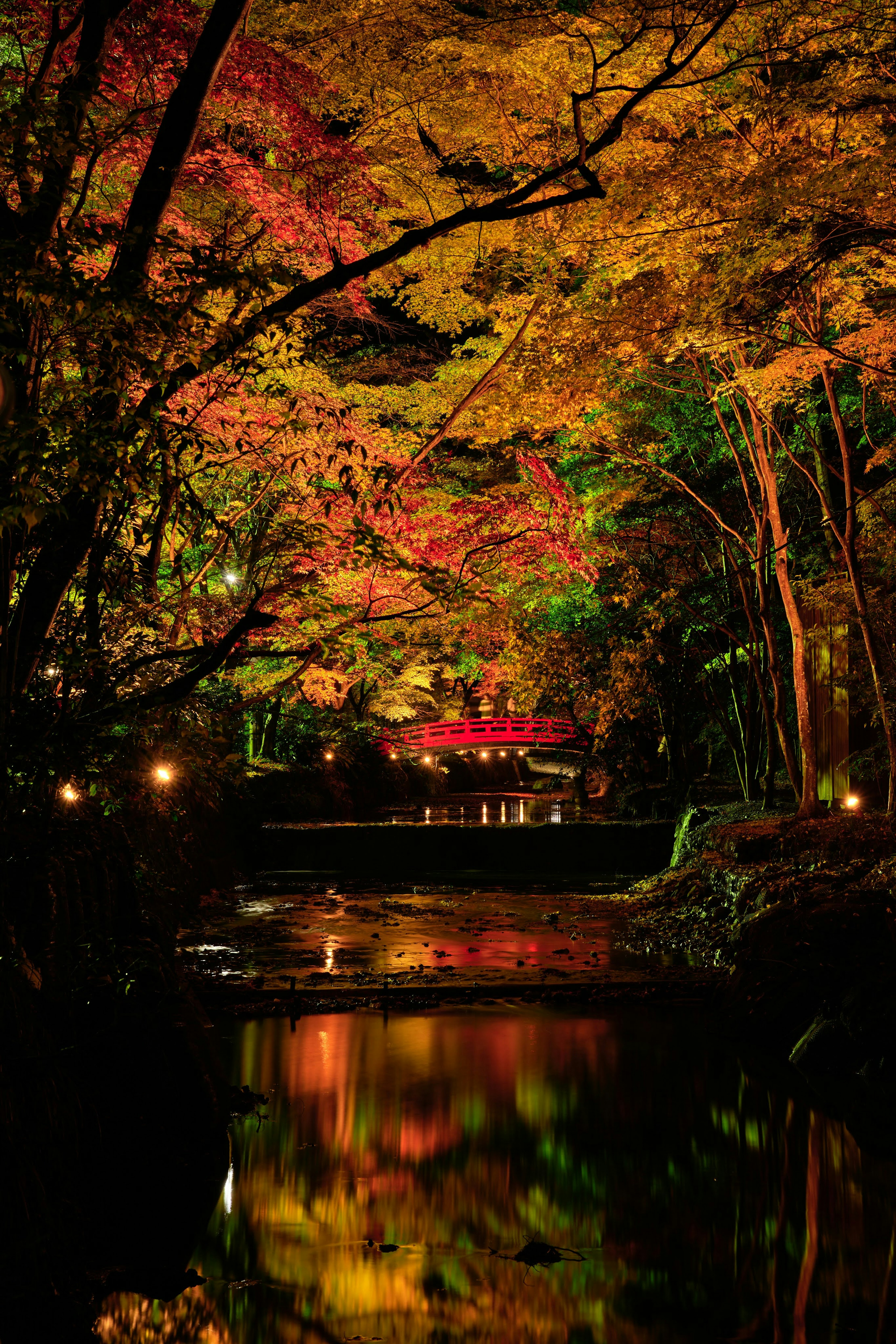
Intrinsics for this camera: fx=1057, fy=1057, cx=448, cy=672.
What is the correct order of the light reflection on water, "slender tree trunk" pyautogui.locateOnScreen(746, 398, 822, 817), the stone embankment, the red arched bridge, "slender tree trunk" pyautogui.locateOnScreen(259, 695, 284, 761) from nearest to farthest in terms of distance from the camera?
the stone embankment, "slender tree trunk" pyautogui.locateOnScreen(746, 398, 822, 817), "slender tree trunk" pyautogui.locateOnScreen(259, 695, 284, 761), the light reflection on water, the red arched bridge

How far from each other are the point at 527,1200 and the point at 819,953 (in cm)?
380

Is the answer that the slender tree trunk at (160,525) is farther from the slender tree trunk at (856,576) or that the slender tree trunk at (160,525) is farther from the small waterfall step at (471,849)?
the small waterfall step at (471,849)

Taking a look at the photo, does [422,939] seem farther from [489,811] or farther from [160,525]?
[489,811]

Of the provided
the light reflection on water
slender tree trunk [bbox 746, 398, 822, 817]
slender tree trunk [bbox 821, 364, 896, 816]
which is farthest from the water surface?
the light reflection on water

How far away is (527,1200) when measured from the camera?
6.09 metres

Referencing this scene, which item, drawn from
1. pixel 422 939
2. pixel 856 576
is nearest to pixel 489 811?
pixel 422 939

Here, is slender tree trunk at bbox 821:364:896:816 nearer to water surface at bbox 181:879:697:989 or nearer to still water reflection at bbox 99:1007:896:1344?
water surface at bbox 181:879:697:989

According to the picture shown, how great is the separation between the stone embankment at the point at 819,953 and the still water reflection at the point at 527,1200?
51 centimetres

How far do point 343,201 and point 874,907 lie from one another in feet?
25.6

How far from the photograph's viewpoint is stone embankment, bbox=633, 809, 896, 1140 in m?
8.00

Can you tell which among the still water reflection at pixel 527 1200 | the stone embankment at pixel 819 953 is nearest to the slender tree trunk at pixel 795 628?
the stone embankment at pixel 819 953

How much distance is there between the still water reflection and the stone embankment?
0.51 metres

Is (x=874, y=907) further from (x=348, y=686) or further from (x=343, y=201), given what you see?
(x=348, y=686)

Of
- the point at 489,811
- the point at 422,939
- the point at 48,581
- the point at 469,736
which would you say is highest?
the point at 469,736
